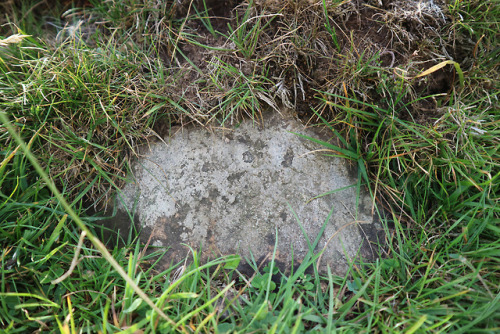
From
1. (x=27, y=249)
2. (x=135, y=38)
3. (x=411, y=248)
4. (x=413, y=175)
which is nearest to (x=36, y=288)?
(x=27, y=249)

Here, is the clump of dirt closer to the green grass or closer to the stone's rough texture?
the green grass

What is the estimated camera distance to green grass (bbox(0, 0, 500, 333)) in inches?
56.8

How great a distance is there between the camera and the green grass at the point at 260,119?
1.44 m

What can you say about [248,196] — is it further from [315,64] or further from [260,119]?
[315,64]

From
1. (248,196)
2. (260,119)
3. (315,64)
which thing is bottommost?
(248,196)

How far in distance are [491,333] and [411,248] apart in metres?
0.42

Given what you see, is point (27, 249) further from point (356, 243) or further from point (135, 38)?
point (356, 243)

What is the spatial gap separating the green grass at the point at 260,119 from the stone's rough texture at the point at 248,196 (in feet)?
0.27

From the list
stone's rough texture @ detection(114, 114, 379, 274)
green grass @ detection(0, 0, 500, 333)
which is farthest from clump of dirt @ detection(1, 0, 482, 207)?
stone's rough texture @ detection(114, 114, 379, 274)

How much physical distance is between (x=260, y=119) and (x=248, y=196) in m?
0.42

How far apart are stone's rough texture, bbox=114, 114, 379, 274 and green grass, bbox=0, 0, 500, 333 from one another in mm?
83

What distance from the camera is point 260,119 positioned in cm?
183

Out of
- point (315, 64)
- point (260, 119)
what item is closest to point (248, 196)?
point (260, 119)

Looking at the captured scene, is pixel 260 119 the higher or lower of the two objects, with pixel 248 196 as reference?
higher
